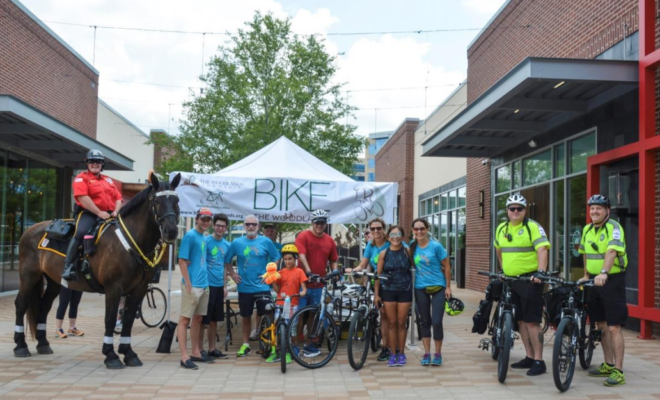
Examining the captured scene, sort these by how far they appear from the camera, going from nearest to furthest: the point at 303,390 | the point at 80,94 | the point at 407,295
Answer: the point at 303,390
the point at 407,295
the point at 80,94

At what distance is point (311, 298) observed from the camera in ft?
25.8

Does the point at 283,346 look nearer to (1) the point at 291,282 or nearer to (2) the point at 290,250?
(1) the point at 291,282

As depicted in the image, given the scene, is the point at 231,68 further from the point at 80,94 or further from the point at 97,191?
the point at 97,191

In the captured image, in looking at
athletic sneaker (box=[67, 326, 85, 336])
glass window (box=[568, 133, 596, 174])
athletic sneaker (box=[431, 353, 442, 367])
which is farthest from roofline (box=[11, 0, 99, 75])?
athletic sneaker (box=[431, 353, 442, 367])

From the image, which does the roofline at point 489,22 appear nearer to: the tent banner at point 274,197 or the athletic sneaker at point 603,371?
the tent banner at point 274,197

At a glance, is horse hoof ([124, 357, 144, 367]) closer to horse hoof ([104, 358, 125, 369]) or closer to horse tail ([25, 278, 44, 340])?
horse hoof ([104, 358, 125, 369])

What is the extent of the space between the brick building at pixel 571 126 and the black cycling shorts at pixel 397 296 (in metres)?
4.14

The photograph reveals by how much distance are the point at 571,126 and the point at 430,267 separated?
6.92m

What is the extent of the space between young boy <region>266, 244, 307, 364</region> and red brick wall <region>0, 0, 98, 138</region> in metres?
9.71

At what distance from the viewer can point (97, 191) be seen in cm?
765

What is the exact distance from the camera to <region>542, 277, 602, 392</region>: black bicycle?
604cm

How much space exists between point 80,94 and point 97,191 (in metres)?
15.2

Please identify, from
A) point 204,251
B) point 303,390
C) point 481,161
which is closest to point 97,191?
point 204,251

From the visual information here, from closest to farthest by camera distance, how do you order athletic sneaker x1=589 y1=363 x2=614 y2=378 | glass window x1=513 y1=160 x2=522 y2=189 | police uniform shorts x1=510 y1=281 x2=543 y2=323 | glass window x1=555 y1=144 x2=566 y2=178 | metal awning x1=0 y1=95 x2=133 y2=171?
athletic sneaker x1=589 y1=363 x2=614 y2=378 < police uniform shorts x1=510 y1=281 x2=543 y2=323 < metal awning x1=0 y1=95 x2=133 y2=171 < glass window x1=555 y1=144 x2=566 y2=178 < glass window x1=513 y1=160 x2=522 y2=189
